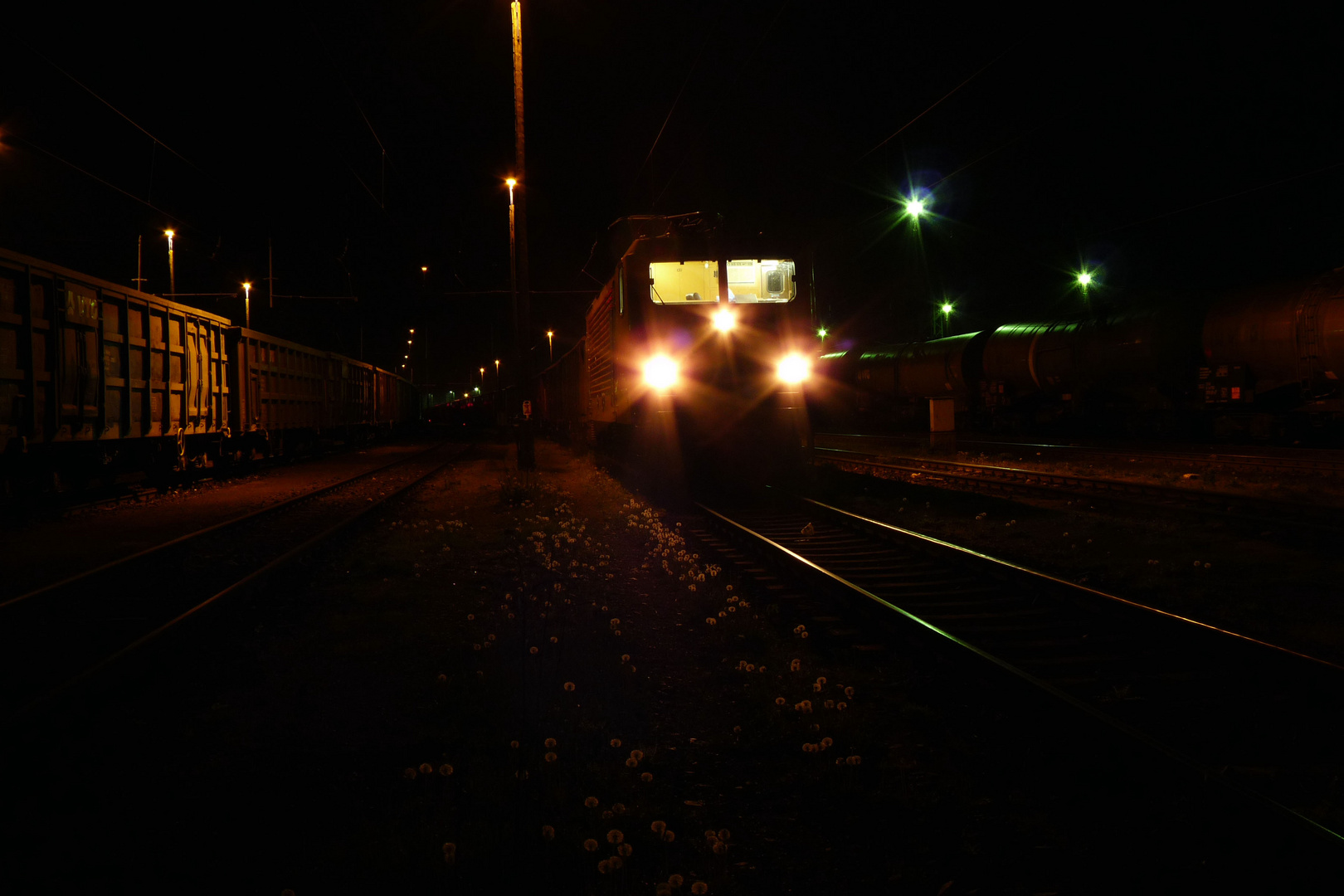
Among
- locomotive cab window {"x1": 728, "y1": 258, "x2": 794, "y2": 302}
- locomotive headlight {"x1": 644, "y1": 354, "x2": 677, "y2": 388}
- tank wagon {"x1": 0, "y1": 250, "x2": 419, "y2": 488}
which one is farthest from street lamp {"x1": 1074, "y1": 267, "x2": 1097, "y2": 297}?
tank wagon {"x1": 0, "y1": 250, "x2": 419, "y2": 488}

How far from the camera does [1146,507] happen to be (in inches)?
389

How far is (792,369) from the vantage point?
12.3 m

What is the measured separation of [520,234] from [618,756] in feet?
52.6

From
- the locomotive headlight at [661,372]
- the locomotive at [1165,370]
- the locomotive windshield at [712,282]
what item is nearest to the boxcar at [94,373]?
the locomotive headlight at [661,372]

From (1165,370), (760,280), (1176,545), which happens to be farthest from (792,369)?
(1165,370)

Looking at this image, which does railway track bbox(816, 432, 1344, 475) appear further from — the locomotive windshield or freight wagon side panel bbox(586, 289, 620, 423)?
the locomotive windshield

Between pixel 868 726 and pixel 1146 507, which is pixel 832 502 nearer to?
Answer: pixel 1146 507

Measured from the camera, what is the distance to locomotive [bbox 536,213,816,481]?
12.2m

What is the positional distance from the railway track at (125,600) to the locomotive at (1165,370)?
54.2 ft

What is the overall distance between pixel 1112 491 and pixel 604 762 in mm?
10246

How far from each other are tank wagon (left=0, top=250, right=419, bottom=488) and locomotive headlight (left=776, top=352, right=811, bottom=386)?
386 inches

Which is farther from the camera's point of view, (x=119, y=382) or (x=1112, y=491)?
(x=119, y=382)

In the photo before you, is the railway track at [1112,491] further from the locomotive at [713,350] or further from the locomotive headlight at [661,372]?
the locomotive headlight at [661,372]

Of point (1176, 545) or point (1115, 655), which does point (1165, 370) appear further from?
point (1115, 655)
